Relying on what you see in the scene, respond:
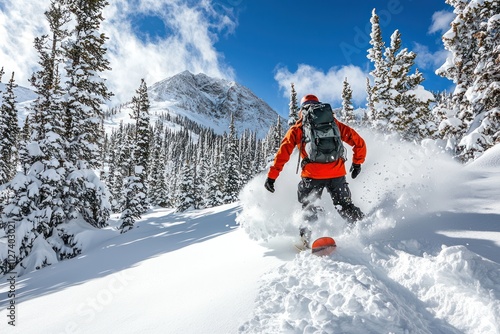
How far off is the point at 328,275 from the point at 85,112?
13.4 metres

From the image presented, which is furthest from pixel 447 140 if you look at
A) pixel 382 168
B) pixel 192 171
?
pixel 192 171

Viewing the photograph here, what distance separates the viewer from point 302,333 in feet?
7.30

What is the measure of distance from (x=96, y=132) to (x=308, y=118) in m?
12.5

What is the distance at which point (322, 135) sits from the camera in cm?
424

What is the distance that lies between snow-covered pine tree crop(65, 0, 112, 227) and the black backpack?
10929 mm

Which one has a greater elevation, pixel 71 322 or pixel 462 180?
pixel 462 180

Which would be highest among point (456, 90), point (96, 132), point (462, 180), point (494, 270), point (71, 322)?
point (456, 90)

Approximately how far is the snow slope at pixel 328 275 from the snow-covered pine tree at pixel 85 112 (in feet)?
21.5

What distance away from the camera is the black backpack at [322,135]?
4.22 m

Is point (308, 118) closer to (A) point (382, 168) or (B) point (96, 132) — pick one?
(A) point (382, 168)

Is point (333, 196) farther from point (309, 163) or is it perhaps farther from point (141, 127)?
point (141, 127)

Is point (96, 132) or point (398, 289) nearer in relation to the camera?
point (398, 289)

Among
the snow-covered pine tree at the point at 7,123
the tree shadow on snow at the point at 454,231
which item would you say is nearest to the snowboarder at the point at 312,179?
the tree shadow on snow at the point at 454,231

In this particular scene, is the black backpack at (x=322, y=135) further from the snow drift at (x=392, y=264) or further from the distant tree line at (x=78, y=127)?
the distant tree line at (x=78, y=127)
